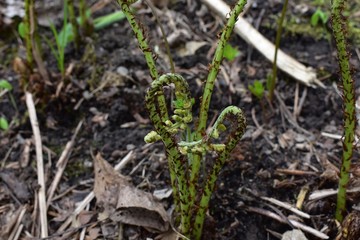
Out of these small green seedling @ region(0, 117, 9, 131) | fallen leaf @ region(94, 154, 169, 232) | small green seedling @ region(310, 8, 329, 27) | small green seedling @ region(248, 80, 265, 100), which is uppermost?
small green seedling @ region(310, 8, 329, 27)

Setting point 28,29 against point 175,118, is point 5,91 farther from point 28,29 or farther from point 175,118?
point 175,118

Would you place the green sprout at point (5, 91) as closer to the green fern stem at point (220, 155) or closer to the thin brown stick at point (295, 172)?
the green fern stem at point (220, 155)

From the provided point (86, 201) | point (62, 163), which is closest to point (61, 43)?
point (62, 163)

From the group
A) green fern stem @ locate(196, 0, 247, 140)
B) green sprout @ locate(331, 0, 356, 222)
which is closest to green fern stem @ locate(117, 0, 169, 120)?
green fern stem @ locate(196, 0, 247, 140)

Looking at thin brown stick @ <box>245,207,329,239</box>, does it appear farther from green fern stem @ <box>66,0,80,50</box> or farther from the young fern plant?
green fern stem @ <box>66,0,80,50</box>

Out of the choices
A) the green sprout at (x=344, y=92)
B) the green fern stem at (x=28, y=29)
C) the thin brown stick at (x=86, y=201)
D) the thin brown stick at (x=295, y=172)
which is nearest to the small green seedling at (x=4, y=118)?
the green fern stem at (x=28, y=29)
